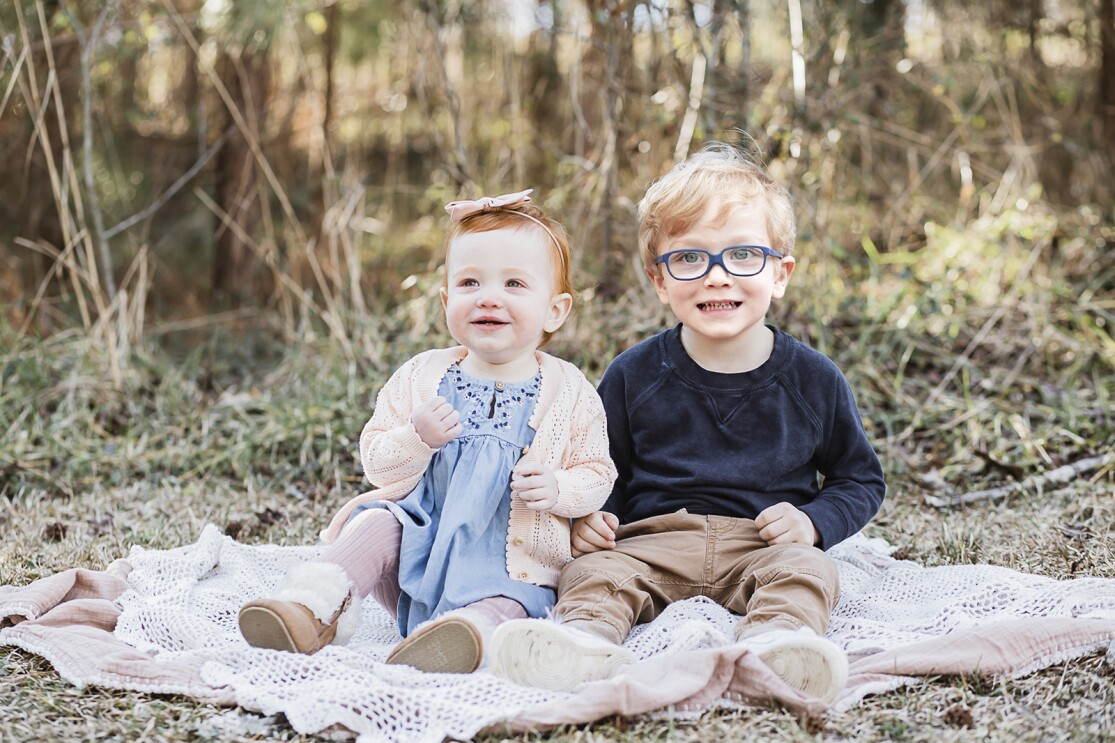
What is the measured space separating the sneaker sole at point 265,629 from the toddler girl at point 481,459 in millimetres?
97

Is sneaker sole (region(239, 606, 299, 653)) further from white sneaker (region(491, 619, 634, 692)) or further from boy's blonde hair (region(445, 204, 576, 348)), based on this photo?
boy's blonde hair (region(445, 204, 576, 348))

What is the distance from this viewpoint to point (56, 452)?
145 inches

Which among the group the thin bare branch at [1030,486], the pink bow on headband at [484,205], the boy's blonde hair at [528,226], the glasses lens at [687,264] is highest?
the pink bow on headband at [484,205]

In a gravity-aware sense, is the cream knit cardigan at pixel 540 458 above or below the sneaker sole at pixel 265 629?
above

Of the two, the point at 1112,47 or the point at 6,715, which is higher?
the point at 1112,47

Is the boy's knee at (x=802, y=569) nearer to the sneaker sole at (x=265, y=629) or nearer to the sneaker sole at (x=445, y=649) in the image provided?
the sneaker sole at (x=445, y=649)

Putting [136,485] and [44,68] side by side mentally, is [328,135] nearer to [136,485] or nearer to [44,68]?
[44,68]

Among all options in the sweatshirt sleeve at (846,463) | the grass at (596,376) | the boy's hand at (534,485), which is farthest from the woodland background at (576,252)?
the boy's hand at (534,485)

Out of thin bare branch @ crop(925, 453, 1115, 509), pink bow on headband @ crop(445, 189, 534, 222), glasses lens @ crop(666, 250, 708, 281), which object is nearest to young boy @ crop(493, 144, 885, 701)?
glasses lens @ crop(666, 250, 708, 281)

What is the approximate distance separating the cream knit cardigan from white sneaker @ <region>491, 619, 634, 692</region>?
0.35 meters

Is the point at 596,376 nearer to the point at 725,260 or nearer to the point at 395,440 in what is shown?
the point at 725,260

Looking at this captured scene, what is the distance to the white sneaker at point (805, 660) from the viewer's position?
1.83 m

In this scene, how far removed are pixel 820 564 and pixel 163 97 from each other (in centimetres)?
569

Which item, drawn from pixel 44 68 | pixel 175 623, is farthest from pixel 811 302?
pixel 44 68
